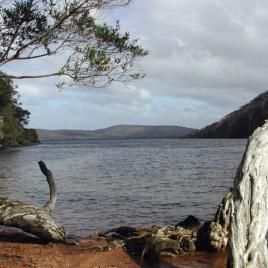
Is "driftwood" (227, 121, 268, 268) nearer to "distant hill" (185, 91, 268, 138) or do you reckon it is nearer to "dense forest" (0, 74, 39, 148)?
"dense forest" (0, 74, 39, 148)

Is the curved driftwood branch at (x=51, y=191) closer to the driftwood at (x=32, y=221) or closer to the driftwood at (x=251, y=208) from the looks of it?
the driftwood at (x=32, y=221)

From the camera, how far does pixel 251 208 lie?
25.2 feet

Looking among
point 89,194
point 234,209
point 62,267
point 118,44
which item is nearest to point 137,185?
point 89,194

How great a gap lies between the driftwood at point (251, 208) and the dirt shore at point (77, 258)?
14.0ft

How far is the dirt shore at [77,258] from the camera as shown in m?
11.7

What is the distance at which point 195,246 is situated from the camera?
13.2 m

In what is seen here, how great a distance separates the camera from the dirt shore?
11.7 meters

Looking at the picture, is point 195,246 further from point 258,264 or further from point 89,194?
point 89,194

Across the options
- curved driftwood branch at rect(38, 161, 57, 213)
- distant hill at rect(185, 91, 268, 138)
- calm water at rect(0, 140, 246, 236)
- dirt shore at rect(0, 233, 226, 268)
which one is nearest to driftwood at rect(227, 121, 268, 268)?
dirt shore at rect(0, 233, 226, 268)

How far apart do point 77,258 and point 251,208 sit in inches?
228

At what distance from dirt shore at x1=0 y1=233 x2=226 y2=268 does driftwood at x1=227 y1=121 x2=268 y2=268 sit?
14.0ft

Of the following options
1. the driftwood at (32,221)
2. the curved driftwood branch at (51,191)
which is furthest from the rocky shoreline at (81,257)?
the curved driftwood branch at (51,191)

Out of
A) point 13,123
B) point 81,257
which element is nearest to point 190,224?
point 81,257

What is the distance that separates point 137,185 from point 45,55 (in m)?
20.3
